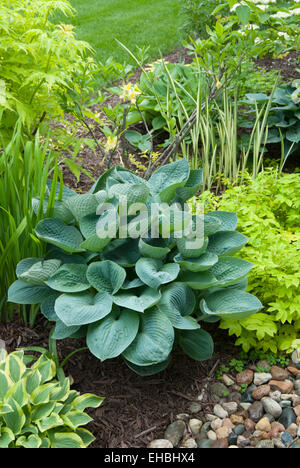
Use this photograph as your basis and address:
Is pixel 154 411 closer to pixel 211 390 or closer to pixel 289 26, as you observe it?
pixel 211 390

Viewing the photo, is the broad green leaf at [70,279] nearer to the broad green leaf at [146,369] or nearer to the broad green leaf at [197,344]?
the broad green leaf at [146,369]

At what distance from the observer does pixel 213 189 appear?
4043 millimetres

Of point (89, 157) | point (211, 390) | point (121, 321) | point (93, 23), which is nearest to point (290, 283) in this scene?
point (211, 390)

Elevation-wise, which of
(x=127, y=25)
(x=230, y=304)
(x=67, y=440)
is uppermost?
(x=127, y=25)

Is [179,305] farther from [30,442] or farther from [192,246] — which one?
[30,442]

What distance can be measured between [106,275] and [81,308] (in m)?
0.21

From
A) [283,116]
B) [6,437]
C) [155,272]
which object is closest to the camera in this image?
[6,437]

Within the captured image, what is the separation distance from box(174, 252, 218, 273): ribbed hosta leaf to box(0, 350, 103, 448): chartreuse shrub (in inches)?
27.5

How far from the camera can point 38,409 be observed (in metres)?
1.95

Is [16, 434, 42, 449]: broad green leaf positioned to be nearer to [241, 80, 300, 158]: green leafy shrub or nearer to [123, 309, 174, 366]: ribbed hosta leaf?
[123, 309, 174, 366]: ribbed hosta leaf

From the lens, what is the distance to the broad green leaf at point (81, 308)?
6.69 feet

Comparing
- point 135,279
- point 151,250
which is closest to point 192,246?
point 151,250

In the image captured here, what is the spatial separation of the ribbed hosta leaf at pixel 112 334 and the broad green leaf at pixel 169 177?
26.8 inches

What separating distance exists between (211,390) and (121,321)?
0.60 meters
